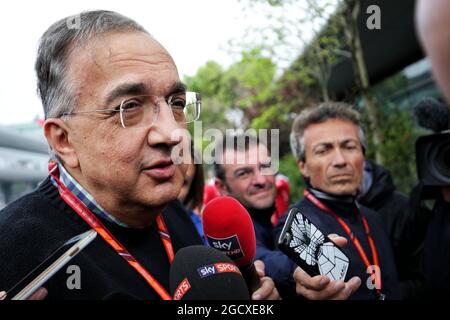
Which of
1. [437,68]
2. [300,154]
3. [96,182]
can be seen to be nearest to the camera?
[437,68]

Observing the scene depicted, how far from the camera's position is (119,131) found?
1286 mm

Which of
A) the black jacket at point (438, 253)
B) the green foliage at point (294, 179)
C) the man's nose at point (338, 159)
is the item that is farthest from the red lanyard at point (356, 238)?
the green foliage at point (294, 179)

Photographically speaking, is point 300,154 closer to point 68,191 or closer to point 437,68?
point 68,191

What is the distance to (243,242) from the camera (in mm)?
1331

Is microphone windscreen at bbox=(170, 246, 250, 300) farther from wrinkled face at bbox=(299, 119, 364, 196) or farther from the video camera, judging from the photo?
the video camera

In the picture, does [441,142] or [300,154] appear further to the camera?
[300,154]

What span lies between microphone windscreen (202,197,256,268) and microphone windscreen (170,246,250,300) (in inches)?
7.2

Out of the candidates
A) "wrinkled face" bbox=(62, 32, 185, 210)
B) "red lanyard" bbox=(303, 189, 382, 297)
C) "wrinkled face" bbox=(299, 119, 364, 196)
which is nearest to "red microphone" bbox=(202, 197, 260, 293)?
"wrinkled face" bbox=(62, 32, 185, 210)

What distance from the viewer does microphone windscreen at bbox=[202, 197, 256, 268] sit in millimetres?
1319

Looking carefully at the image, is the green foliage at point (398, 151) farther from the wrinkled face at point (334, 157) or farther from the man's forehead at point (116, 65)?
the man's forehead at point (116, 65)

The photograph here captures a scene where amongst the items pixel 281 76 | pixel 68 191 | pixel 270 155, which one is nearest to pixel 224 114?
pixel 281 76

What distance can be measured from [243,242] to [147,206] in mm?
327

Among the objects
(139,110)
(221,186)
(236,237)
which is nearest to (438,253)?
(221,186)

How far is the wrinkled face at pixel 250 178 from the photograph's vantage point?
290 centimetres
